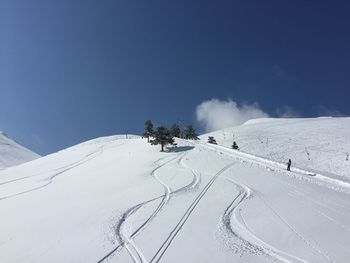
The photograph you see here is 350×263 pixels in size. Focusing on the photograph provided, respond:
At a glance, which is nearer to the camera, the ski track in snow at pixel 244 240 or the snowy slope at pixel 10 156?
the ski track in snow at pixel 244 240

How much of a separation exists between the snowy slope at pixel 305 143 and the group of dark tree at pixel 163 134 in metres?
9.32

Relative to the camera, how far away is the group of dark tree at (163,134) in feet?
214

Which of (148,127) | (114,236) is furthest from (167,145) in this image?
(114,236)

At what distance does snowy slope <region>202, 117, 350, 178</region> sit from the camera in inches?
2741

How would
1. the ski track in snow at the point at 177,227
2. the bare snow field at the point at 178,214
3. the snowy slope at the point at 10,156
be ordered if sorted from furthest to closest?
the snowy slope at the point at 10,156 < the bare snow field at the point at 178,214 < the ski track in snow at the point at 177,227

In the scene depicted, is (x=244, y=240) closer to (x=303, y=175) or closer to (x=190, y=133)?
(x=303, y=175)

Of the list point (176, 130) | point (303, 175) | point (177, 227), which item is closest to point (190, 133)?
point (176, 130)

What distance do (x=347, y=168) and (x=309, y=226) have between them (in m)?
48.7

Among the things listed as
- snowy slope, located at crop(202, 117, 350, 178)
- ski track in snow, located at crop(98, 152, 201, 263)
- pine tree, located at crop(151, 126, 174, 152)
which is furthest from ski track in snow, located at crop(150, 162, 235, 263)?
snowy slope, located at crop(202, 117, 350, 178)

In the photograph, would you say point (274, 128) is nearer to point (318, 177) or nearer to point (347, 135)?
point (347, 135)

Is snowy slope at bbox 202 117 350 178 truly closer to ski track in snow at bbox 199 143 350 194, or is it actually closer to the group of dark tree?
the group of dark tree

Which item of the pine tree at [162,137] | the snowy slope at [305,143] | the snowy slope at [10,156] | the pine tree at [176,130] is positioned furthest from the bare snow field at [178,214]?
the snowy slope at [10,156]

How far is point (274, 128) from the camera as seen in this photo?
375ft

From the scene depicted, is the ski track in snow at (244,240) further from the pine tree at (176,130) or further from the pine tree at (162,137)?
the pine tree at (176,130)
